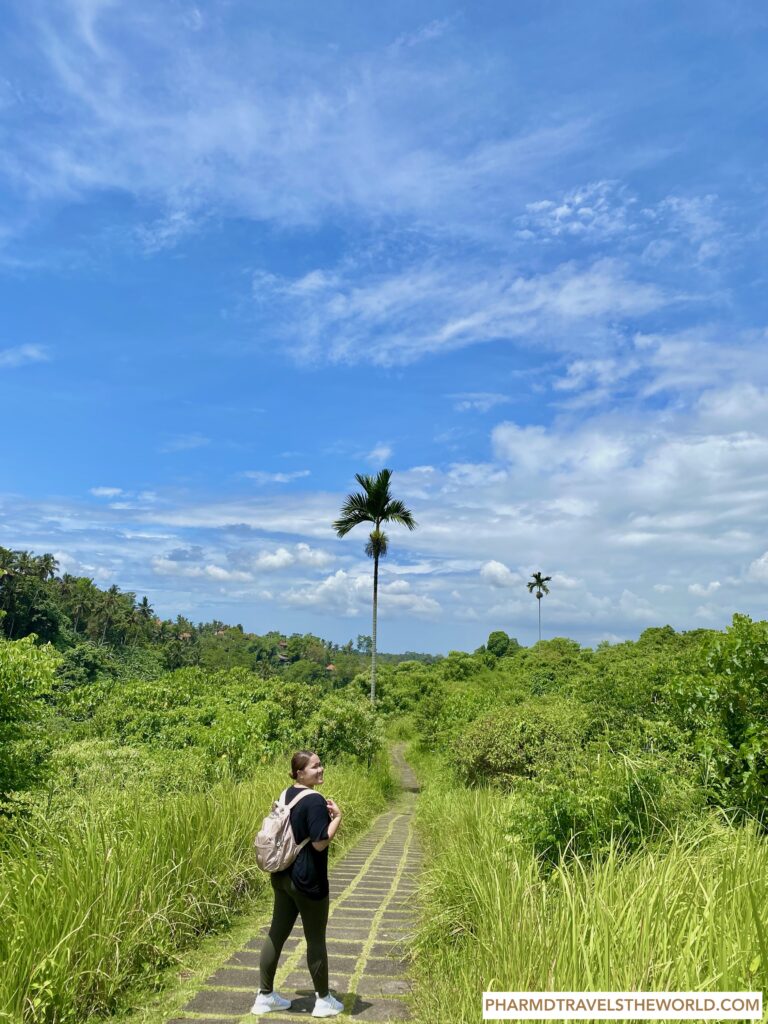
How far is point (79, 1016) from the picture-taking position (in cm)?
378

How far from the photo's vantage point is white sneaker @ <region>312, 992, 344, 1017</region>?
3990mm

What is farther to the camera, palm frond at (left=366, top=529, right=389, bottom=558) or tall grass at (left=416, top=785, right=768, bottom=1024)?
palm frond at (left=366, top=529, right=389, bottom=558)

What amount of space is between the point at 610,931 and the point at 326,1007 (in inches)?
75.5

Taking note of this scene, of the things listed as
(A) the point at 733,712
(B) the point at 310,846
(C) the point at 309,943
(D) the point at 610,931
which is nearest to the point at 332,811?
(B) the point at 310,846

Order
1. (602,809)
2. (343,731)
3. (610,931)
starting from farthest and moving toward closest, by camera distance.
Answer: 1. (343,731)
2. (602,809)
3. (610,931)

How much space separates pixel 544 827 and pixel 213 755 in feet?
33.0

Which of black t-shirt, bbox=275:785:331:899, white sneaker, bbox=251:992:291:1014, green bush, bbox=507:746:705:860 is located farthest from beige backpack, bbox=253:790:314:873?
green bush, bbox=507:746:705:860

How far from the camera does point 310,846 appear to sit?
4.12 meters

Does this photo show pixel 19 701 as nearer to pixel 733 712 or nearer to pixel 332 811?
pixel 332 811

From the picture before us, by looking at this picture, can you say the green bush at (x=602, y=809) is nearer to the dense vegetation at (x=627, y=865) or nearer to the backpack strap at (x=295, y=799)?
the dense vegetation at (x=627, y=865)

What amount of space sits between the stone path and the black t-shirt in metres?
0.68

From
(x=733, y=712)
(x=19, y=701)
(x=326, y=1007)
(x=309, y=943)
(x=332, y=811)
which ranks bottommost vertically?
(x=326, y=1007)

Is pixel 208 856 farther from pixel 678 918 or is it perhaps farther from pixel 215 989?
pixel 678 918

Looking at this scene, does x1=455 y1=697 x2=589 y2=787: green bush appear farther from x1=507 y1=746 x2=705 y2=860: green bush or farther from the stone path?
x1=507 y1=746 x2=705 y2=860: green bush
